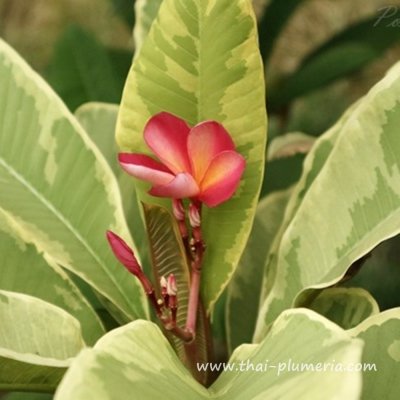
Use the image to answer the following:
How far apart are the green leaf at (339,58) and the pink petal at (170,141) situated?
2.07ft

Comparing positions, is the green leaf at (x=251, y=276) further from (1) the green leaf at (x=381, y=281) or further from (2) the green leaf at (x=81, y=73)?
(2) the green leaf at (x=81, y=73)

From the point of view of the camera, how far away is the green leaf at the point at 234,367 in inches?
11.7

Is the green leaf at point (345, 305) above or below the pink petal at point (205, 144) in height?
below

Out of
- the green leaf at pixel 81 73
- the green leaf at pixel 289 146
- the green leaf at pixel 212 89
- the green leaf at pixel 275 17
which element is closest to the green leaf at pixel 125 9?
the green leaf at pixel 275 17

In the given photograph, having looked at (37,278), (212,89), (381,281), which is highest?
(212,89)

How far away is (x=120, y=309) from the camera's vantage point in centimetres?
51

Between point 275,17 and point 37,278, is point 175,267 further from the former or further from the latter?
point 275,17

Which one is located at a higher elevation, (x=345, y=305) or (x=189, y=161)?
(x=189, y=161)

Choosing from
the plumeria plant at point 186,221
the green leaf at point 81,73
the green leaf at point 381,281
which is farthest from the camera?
the green leaf at point 81,73

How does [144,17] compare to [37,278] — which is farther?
[144,17]

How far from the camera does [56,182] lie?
0.52 meters

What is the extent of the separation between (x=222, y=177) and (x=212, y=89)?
59 millimetres

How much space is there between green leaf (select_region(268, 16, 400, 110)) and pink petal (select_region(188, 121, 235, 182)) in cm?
63
